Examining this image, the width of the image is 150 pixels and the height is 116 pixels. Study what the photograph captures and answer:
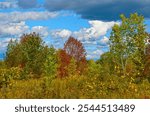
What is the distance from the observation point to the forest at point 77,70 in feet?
53.3

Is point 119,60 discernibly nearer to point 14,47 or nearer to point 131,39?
point 131,39

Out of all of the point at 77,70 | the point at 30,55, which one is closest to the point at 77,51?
the point at 77,70

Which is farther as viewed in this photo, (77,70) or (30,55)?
(77,70)

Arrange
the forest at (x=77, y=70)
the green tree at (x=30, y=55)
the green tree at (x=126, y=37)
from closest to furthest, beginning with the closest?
the forest at (x=77, y=70), the green tree at (x=30, y=55), the green tree at (x=126, y=37)

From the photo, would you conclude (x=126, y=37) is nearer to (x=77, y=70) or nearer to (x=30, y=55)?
(x=77, y=70)

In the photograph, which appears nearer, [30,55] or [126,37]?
[30,55]

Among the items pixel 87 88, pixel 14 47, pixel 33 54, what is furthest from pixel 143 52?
pixel 14 47

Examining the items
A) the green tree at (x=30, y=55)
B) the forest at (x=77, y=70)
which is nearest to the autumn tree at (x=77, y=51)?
the forest at (x=77, y=70)

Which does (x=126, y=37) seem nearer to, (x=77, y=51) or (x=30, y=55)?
(x=77, y=51)

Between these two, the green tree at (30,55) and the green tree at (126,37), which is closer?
the green tree at (30,55)

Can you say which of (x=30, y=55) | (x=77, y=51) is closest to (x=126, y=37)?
(x=77, y=51)

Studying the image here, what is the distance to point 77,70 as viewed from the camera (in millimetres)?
64188

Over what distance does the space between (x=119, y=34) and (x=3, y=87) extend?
50.9m

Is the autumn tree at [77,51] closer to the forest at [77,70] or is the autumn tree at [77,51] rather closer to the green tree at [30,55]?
the forest at [77,70]
